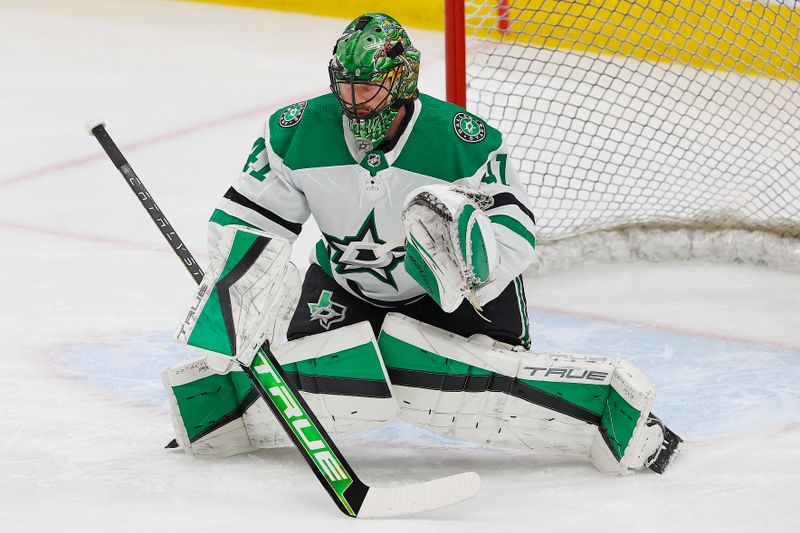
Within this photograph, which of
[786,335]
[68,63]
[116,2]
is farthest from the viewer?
[116,2]

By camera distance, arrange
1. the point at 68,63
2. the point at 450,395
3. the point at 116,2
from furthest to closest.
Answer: the point at 116,2 → the point at 68,63 → the point at 450,395

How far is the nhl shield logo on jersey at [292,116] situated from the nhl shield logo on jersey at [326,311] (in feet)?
1.04

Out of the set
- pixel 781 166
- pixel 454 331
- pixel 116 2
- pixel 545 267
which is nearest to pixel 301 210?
pixel 454 331

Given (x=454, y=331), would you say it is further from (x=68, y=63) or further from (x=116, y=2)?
(x=116, y=2)

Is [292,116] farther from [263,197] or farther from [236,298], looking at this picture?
[236,298]

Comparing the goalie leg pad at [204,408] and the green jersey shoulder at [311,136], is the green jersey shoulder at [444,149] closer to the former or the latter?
the green jersey shoulder at [311,136]

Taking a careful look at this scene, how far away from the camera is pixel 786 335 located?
301cm

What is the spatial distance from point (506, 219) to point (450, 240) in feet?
0.66

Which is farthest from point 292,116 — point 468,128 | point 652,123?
point 652,123

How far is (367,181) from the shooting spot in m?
2.26

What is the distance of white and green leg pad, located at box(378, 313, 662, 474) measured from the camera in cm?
225

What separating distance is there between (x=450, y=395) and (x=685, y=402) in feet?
2.02

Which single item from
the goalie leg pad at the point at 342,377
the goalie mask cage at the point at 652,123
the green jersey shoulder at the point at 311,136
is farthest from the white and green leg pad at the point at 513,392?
the goalie mask cage at the point at 652,123

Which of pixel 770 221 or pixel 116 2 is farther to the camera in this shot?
pixel 116 2
